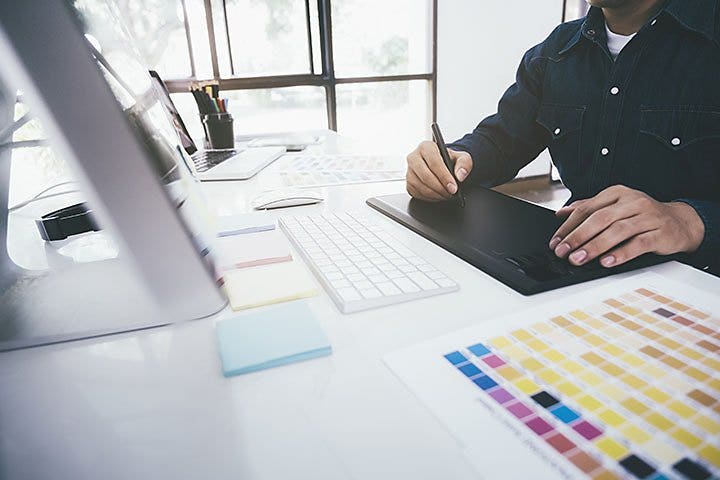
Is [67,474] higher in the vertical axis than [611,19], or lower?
lower

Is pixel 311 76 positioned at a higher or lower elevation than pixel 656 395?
higher

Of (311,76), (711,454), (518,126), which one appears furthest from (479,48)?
(711,454)

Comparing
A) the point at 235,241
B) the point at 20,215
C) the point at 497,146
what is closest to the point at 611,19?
the point at 497,146

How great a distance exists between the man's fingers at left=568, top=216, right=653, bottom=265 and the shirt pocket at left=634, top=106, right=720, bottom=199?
548 mm

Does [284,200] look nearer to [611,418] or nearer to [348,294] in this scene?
[348,294]

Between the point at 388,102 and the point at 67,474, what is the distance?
3158mm

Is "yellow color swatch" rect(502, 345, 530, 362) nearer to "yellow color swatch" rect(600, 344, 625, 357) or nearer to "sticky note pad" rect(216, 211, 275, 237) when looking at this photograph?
"yellow color swatch" rect(600, 344, 625, 357)

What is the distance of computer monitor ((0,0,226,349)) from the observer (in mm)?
275

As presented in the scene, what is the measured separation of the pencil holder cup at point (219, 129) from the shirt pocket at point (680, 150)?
3.73 feet

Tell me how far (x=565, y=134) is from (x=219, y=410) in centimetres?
102

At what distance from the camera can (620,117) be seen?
37.0 inches

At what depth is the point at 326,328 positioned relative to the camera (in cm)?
38

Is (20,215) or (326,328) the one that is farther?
(20,215)

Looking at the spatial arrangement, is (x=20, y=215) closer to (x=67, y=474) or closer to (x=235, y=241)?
(x=235, y=241)
